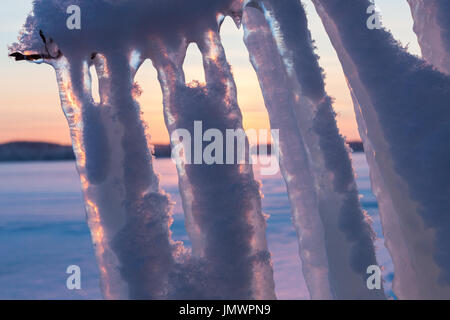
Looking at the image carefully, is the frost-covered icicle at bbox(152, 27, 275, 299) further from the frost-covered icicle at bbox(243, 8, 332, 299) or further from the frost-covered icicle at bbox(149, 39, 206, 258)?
the frost-covered icicle at bbox(243, 8, 332, 299)

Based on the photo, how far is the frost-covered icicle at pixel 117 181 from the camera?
3.53m

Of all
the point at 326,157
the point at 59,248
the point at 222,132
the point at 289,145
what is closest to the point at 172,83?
the point at 222,132

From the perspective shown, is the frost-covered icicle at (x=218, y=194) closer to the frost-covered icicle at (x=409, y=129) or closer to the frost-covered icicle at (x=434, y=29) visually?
the frost-covered icicle at (x=409, y=129)

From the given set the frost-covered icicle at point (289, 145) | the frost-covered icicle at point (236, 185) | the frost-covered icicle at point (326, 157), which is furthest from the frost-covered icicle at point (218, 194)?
the frost-covered icicle at point (289, 145)

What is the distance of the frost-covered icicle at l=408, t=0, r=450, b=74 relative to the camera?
4.63m

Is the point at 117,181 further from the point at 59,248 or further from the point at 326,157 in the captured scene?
the point at 59,248

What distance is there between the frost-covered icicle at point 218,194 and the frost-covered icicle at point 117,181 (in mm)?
274

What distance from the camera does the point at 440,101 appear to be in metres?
3.86

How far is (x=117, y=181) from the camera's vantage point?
3645mm

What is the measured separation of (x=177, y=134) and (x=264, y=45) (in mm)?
1831

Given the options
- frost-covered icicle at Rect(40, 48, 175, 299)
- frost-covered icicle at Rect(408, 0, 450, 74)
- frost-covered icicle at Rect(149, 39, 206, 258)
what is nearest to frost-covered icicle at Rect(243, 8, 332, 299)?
frost-covered icicle at Rect(149, 39, 206, 258)

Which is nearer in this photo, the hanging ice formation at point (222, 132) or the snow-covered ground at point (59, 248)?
the hanging ice formation at point (222, 132)

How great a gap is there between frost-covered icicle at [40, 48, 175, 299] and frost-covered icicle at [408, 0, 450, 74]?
3.20 meters
